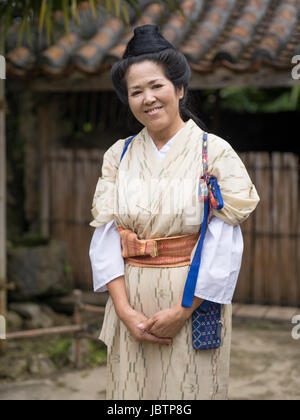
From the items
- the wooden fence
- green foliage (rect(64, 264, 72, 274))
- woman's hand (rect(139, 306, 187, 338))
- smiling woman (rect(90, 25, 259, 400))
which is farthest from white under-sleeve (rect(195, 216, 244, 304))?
Result: green foliage (rect(64, 264, 72, 274))

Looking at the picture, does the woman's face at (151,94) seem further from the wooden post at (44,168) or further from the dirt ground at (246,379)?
the wooden post at (44,168)

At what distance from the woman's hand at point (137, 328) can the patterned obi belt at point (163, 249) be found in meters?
0.22

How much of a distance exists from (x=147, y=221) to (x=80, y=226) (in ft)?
14.8

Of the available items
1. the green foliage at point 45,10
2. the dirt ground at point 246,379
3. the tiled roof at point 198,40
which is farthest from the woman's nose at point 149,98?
the tiled roof at point 198,40

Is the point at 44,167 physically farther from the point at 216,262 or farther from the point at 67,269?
the point at 216,262

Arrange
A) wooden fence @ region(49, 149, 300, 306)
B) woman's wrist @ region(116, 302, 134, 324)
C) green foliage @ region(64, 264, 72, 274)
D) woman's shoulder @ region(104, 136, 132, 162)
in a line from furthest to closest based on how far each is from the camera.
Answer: green foliage @ region(64, 264, 72, 274) → wooden fence @ region(49, 149, 300, 306) → woman's shoulder @ region(104, 136, 132, 162) → woman's wrist @ region(116, 302, 134, 324)

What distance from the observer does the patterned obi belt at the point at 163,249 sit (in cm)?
244

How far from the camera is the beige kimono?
238cm

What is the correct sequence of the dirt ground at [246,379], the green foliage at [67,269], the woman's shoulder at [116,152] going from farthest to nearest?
the green foliage at [67,269] < the dirt ground at [246,379] < the woman's shoulder at [116,152]

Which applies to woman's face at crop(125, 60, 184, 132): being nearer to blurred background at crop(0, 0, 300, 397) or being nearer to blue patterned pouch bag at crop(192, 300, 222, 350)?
Result: blue patterned pouch bag at crop(192, 300, 222, 350)

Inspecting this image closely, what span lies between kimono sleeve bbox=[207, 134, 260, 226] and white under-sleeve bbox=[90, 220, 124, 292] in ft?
1.54

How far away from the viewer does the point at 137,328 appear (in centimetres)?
242

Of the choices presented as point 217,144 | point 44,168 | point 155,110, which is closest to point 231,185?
point 217,144
